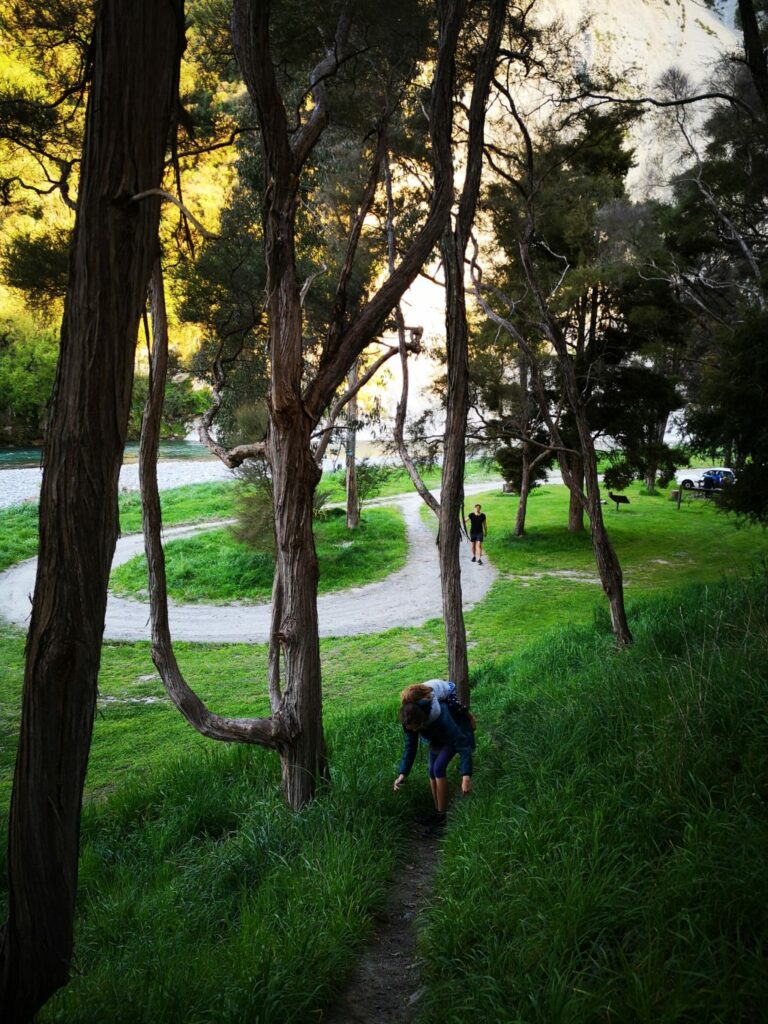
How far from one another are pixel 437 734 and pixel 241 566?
14.3 meters

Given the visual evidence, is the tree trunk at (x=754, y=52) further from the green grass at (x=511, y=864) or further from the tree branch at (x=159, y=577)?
the tree branch at (x=159, y=577)

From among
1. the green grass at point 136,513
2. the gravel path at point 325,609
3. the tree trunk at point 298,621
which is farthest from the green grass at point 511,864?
the green grass at point 136,513

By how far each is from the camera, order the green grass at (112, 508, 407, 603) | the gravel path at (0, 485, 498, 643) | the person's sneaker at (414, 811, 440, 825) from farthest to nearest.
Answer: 1. the green grass at (112, 508, 407, 603)
2. the gravel path at (0, 485, 498, 643)
3. the person's sneaker at (414, 811, 440, 825)

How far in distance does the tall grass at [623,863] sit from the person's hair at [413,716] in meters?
0.67

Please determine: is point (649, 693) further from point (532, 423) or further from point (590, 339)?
point (532, 423)

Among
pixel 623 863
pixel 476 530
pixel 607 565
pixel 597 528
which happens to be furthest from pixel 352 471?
pixel 623 863

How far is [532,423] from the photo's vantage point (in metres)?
21.5

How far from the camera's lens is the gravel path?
47.9 feet

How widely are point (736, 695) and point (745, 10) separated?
8684 mm

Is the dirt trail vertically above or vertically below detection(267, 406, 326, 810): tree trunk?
below

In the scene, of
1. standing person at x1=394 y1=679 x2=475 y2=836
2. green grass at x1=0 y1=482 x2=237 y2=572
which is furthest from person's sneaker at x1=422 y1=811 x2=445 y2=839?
green grass at x1=0 y1=482 x2=237 y2=572

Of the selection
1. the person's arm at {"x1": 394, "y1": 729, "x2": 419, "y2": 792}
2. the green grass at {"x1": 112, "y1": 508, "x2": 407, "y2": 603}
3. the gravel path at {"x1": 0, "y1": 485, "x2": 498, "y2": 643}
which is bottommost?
the gravel path at {"x1": 0, "y1": 485, "x2": 498, "y2": 643}

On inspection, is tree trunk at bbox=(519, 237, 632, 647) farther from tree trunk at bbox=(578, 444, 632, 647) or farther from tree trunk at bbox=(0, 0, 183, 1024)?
tree trunk at bbox=(0, 0, 183, 1024)

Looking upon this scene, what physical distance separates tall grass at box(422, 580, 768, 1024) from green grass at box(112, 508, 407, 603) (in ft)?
43.9
